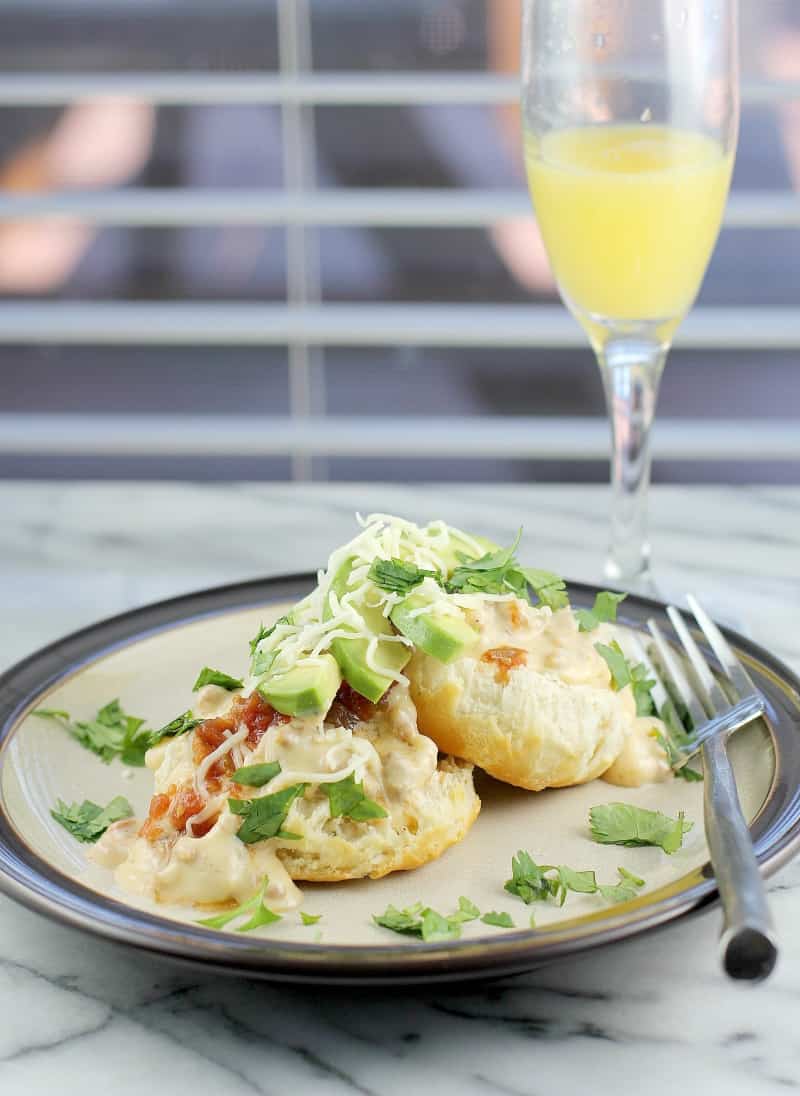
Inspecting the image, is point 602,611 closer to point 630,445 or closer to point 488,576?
point 488,576

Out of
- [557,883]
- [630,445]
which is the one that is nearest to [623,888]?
[557,883]

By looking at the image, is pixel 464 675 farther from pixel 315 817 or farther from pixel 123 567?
pixel 123 567

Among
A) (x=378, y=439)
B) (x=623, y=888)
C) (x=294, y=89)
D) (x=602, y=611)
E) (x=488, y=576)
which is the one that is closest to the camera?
(x=623, y=888)

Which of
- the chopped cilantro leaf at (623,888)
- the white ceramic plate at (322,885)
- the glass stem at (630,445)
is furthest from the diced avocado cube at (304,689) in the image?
the glass stem at (630,445)

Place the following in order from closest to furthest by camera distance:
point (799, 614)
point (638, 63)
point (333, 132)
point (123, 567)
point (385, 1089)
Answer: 1. point (385, 1089)
2. point (638, 63)
3. point (799, 614)
4. point (123, 567)
5. point (333, 132)

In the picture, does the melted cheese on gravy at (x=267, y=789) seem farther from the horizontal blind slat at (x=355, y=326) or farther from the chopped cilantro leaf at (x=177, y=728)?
the horizontal blind slat at (x=355, y=326)

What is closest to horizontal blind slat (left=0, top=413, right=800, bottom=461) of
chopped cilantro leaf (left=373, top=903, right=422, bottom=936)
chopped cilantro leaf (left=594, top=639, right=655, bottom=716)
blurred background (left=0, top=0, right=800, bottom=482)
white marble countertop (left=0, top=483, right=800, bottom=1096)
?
blurred background (left=0, top=0, right=800, bottom=482)

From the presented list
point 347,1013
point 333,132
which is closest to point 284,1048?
point 347,1013
